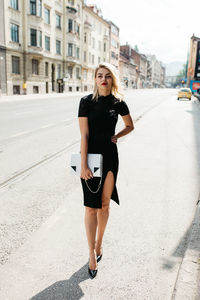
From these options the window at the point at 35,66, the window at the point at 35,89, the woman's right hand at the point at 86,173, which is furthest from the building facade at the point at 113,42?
the woman's right hand at the point at 86,173

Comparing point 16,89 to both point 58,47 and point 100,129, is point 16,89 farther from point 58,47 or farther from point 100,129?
point 100,129

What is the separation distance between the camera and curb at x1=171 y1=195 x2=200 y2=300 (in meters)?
2.36

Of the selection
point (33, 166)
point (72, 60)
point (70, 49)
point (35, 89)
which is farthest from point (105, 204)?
point (70, 49)

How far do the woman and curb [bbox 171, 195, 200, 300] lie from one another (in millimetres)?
733

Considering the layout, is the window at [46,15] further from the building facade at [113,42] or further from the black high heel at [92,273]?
the black high heel at [92,273]

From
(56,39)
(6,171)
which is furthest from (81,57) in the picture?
(6,171)

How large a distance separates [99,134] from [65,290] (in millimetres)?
1325

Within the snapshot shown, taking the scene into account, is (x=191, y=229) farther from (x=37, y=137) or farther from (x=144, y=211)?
(x=37, y=137)

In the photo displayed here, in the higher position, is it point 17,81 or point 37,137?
point 17,81

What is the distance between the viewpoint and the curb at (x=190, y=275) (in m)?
2.36

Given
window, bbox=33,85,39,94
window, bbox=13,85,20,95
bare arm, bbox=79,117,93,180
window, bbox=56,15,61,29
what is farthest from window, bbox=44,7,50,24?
bare arm, bbox=79,117,93,180

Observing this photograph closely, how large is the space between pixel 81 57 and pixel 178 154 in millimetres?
46871

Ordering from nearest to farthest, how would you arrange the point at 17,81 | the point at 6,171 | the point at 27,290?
the point at 27,290
the point at 6,171
the point at 17,81

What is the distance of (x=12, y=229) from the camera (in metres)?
3.44
